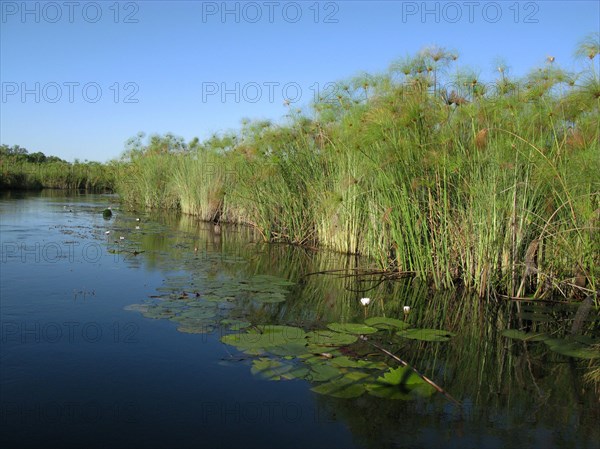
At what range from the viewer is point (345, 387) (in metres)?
2.96

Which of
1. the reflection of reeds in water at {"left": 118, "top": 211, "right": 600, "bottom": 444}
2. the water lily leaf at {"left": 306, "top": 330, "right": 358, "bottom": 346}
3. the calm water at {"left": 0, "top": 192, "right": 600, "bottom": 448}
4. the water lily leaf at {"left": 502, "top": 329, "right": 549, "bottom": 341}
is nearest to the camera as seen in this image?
the calm water at {"left": 0, "top": 192, "right": 600, "bottom": 448}

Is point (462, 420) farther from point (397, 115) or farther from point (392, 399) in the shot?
point (397, 115)

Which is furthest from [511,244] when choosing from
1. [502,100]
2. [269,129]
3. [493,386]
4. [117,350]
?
[269,129]

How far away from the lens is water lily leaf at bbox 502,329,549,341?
4.12m

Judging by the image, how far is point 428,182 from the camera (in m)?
5.67

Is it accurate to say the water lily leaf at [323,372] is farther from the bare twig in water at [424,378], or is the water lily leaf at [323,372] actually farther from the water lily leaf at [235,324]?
the water lily leaf at [235,324]

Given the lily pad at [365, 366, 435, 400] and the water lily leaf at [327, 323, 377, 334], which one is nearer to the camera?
the lily pad at [365, 366, 435, 400]

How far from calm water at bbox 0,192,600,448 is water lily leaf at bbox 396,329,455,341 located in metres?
0.17

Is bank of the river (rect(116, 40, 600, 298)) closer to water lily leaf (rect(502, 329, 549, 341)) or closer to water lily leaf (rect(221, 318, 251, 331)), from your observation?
water lily leaf (rect(502, 329, 549, 341))

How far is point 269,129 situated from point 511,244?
6387 millimetres

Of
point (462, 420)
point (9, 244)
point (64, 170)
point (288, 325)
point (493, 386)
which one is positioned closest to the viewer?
point (462, 420)

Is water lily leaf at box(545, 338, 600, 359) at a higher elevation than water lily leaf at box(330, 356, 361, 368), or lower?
higher

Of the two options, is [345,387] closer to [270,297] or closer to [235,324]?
[235,324]

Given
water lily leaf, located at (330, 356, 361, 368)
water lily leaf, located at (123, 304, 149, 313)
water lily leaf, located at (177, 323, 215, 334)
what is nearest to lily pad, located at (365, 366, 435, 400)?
water lily leaf, located at (330, 356, 361, 368)
